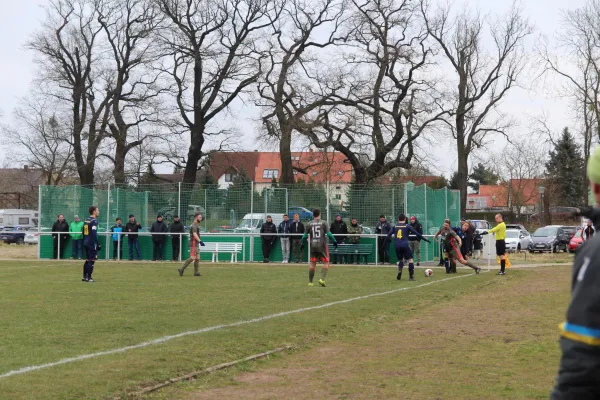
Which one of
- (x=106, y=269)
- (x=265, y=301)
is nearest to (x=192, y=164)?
(x=106, y=269)

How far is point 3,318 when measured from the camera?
12.7 meters

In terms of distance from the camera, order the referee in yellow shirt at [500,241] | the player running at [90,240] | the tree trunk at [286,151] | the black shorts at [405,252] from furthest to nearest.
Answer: the tree trunk at [286,151], the referee in yellow shirt at [500,241], the black shorts at [405,252], the player running at [90,240]

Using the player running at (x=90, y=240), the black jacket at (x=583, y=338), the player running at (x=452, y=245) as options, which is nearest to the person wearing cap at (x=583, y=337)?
the black jacket at (x=583, y=338)

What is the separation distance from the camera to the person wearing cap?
2.95m

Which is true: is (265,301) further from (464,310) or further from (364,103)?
(364,103)

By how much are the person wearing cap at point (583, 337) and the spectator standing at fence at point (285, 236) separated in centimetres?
2902

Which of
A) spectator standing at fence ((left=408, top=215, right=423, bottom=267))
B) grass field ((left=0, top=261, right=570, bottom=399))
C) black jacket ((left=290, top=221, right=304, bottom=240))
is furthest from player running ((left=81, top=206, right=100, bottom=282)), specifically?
black jacket ((left=290, top=221, right=304, bottom=240))

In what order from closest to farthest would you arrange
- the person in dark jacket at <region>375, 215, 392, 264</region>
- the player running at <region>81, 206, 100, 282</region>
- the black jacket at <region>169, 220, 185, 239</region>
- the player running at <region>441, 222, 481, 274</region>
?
the player running at <region>81, 206, 100, 282</region>
the player running at <region>441, 222, 481, 274</region>
the person in dark jacket at <region>375, 215, 392, 264</region>
the black jacket at <region>169, 220, 185, 239</region>

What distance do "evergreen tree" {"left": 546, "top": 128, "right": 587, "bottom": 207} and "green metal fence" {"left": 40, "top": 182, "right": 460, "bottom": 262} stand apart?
132 feet

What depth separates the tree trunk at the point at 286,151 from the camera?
130 feet

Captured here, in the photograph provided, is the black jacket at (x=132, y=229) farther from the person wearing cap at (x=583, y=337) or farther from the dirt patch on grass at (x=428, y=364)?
the person wearing cap at (x=583, y=337)

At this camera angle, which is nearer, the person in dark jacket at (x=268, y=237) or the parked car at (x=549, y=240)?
the person in dark jacket at (x=268, y=237)

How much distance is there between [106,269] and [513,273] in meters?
12.7

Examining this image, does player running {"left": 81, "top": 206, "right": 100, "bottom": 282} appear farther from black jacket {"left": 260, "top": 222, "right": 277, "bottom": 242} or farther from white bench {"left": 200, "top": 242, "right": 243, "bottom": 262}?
white bench {"left": 200, "top": 242, "right": 243, "bottom": 262}
